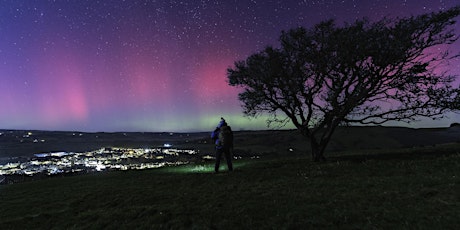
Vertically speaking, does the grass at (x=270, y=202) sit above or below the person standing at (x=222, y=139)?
below

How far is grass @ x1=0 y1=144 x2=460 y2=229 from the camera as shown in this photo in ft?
31.0

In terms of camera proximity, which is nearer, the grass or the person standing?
the grass

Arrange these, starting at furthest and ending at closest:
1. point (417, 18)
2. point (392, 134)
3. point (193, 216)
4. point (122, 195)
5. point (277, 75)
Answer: point (392, 134) → point (277, 75) → point (417, 18) → point (122, 195) → point (193, 216)

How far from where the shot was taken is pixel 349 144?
74.8 m

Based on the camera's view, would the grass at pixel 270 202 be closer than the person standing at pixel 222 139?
Yes

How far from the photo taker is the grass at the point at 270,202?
9445 mm

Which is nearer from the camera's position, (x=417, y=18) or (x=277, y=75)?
(x=417, y=18)

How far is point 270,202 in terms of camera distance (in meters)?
11.9

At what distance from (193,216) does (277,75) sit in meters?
16.4

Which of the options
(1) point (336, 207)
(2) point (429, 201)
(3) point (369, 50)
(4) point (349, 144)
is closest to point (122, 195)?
(1) point (336, 207)

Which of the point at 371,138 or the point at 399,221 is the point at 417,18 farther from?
the point at 371,138

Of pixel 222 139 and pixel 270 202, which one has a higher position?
pixel 222 139

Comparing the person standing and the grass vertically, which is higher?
the person standing

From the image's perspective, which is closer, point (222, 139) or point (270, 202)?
point (270, 202)
